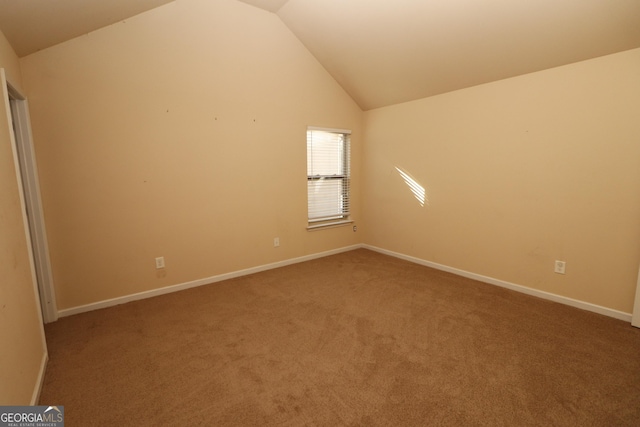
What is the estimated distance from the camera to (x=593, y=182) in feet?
8.09

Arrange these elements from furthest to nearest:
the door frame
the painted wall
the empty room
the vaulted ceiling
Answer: the painted wall < the door frame < the vaulted ceiling < the empty room

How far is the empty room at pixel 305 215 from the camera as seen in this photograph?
1.65m

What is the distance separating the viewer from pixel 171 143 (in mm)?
2922

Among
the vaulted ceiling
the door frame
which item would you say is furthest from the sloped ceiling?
the door frame

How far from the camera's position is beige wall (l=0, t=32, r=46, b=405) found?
1.30 m

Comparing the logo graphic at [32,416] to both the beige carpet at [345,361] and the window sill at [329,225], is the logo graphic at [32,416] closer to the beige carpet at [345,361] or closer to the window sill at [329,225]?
the beige carpet at [345,361]

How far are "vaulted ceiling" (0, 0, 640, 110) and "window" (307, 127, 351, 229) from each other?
2.92ft

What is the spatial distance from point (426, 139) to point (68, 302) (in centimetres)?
420

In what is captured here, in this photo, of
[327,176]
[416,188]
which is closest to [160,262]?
[327,176]

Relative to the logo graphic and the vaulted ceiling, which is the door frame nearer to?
the vaulted ceiling

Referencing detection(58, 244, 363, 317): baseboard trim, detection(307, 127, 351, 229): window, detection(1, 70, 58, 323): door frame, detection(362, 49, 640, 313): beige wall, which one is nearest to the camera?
detection(1, 70, 58, 323): door frame

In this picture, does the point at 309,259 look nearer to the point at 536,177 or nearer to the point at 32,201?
the point at 536,177

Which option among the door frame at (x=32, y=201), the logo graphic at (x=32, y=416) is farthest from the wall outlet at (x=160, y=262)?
the logo graphic at (x=32, y=416)

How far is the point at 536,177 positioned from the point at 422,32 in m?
1.78
